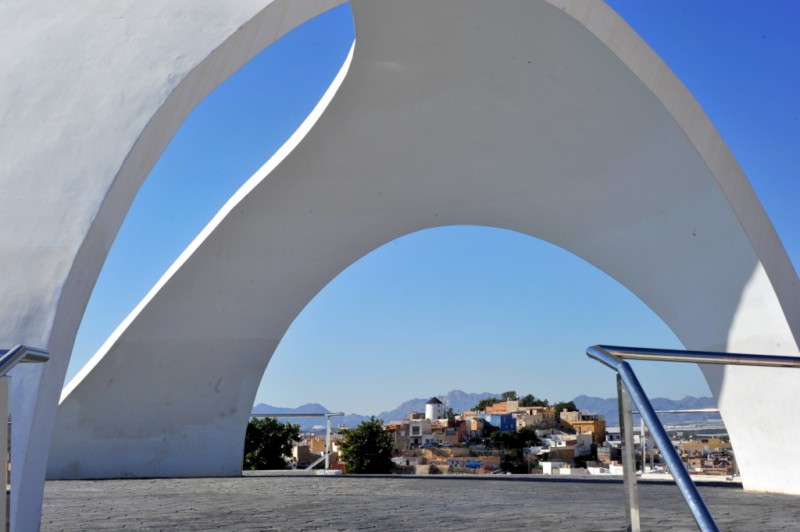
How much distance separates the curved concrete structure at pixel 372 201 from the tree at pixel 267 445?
275 cm

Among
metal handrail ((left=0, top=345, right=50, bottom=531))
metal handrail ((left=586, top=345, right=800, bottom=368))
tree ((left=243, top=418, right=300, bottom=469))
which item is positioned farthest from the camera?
tree ((left=243, top=418, right=300, bottom=469))

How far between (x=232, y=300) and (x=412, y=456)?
4280 mm

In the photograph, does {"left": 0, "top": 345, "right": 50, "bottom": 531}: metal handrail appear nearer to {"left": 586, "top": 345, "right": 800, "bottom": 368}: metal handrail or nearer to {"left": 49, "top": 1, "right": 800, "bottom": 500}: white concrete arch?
{"left": 586, "top": 345, "right": 800, "bottom": 368}: metal handrail

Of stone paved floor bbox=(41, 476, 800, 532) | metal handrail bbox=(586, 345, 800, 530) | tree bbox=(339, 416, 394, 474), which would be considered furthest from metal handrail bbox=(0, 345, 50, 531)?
tree bbox=(339, 416, 394, 474)

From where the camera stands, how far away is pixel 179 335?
28.1 ft

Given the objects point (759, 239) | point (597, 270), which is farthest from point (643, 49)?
point (597, 270)

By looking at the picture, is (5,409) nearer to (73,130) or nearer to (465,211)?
(73,130)

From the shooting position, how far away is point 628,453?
2.53m

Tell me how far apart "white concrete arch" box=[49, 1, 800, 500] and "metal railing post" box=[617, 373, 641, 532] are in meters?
3.44

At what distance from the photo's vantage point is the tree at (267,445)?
11867 mm

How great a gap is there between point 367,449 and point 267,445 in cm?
181

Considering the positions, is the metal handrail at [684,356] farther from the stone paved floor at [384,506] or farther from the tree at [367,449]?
the tree at [367,449]

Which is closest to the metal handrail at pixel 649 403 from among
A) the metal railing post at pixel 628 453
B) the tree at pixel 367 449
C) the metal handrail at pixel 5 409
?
the metal railing post at pixel 628 453

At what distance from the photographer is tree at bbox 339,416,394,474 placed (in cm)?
1253
